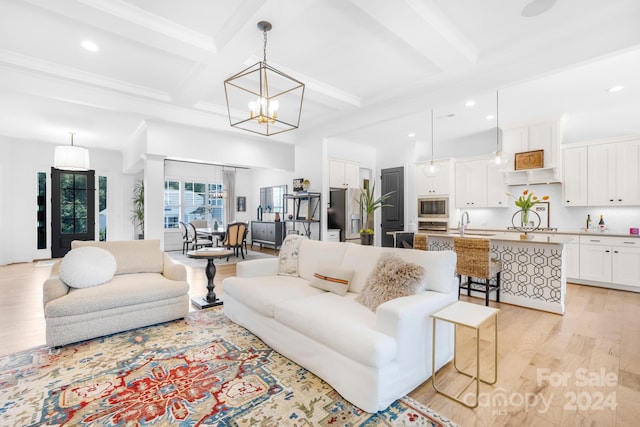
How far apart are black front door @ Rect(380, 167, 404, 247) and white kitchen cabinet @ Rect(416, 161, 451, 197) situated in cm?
40

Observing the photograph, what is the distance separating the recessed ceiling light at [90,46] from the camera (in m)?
3.23

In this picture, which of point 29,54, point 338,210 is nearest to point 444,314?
point 338,210

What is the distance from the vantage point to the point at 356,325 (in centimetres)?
193

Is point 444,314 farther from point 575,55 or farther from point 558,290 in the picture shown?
point 575,55

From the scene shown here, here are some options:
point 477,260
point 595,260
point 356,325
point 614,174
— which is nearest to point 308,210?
point 477,260

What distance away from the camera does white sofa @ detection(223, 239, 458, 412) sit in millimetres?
1772

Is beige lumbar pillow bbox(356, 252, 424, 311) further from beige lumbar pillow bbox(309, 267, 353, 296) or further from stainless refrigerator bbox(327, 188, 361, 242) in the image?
stainless refrigerator bbox(327, 188, 361, 242)

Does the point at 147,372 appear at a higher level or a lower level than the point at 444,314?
lower

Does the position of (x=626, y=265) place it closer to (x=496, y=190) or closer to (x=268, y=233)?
(x=496, y=190)

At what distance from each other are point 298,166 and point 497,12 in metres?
4.60

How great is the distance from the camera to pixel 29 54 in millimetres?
3498

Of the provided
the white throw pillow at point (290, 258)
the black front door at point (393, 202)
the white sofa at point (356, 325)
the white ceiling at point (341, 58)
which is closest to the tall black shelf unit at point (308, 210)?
the white ceiling at point (341, 58)

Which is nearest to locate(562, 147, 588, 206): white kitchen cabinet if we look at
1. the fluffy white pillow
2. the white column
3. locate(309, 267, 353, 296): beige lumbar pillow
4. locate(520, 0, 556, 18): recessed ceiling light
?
locate(520, 0, 556, 18): recessed ceiling light

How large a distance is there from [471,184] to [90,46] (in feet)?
21.6
